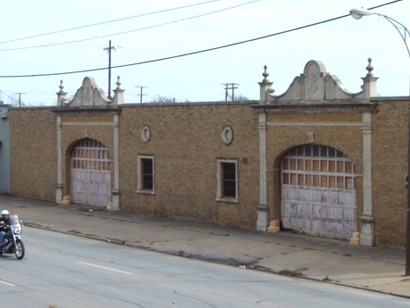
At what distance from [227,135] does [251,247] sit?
20.8ft

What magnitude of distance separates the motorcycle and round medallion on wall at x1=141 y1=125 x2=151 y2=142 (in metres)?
12.4

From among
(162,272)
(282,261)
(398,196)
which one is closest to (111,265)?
(162,272)

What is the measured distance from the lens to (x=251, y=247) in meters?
26.1

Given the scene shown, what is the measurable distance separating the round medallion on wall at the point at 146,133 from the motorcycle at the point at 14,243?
12421 millimetres

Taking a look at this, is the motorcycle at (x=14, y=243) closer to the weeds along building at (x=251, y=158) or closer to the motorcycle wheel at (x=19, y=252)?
the motorcycle wheel at (x=19, y=252)

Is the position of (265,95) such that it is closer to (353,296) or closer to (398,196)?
(398,196)

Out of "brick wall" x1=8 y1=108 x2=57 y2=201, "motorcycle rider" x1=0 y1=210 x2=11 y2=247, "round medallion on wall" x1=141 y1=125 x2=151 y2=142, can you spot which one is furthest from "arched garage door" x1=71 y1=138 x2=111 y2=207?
"motorcycle rider" x1=0 y1=210 x2=11 y2=247

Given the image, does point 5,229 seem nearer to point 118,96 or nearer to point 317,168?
point 317,168

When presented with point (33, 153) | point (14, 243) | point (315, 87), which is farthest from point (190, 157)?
point (33, 153)

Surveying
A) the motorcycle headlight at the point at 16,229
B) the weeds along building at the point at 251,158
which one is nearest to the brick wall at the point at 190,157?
the weeds along building at the point at 251,158

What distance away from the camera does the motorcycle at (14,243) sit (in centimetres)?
2325

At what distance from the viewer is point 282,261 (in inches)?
926

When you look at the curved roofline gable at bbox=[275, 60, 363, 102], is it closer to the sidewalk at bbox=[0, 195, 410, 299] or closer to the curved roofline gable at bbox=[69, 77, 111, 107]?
the sidewalk at bbox=[0, 195, 410, 299]

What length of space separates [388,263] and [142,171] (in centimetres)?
1571
